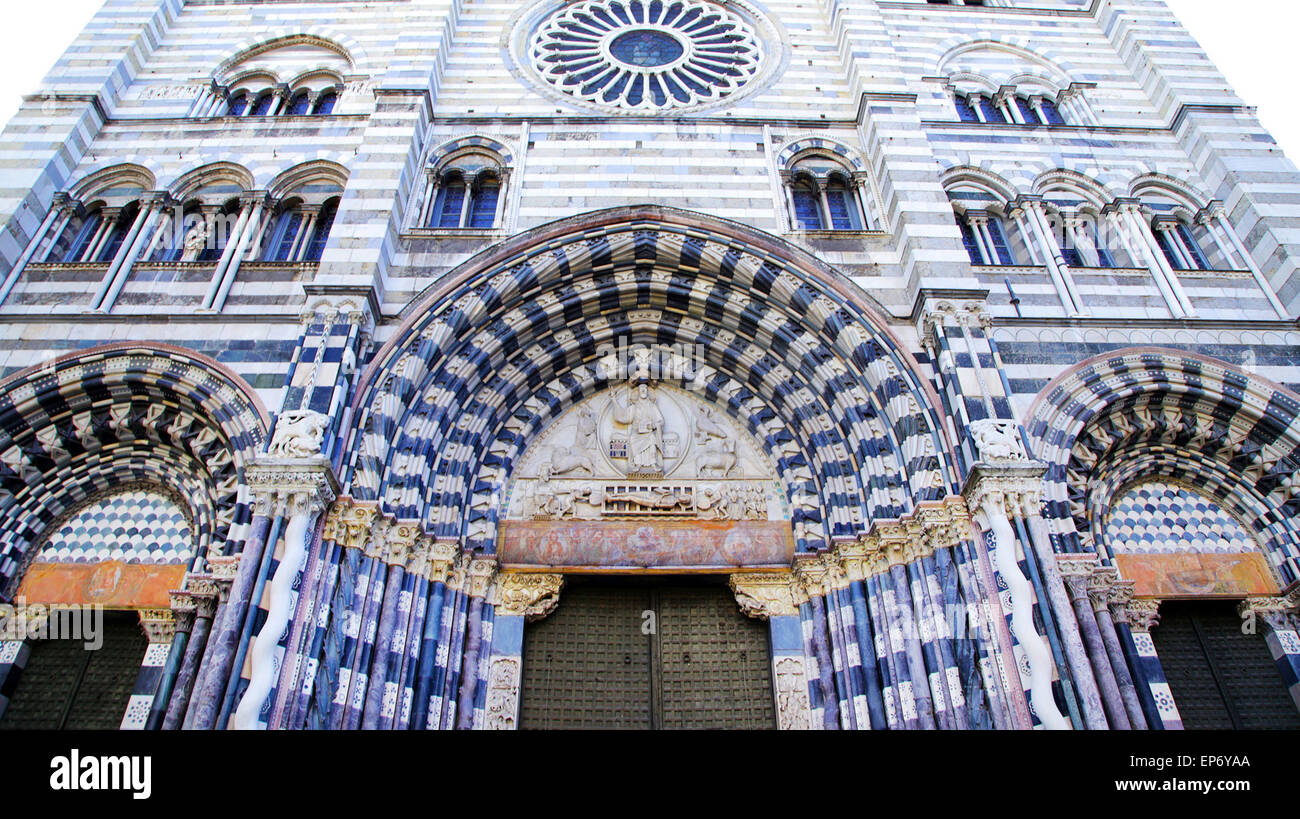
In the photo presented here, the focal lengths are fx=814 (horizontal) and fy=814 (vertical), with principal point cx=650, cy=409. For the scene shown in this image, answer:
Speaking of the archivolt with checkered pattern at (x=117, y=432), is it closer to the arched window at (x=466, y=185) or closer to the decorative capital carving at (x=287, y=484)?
the decorative capital carving at (x=287, y=484)

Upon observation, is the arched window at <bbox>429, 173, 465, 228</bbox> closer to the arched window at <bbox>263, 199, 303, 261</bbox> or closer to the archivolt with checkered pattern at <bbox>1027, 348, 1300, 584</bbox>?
the arched window at <bbox>263, 199, 303, 261</bbox>

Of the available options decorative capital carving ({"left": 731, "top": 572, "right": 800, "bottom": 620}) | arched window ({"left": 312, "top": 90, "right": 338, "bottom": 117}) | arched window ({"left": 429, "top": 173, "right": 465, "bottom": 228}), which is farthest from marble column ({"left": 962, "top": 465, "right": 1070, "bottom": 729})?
arched window ({"left": 312, "top": 90, "right": 338, "bottom": 117})

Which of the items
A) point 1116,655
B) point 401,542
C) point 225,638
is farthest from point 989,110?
point 225,638

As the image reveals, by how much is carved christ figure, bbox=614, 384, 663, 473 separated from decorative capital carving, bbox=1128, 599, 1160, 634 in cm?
568

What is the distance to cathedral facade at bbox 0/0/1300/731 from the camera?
852 cm

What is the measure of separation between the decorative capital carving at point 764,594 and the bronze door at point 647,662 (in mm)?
292

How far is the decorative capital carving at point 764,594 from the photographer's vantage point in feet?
32.2

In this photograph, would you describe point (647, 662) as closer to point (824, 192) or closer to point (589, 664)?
point (589, 664)

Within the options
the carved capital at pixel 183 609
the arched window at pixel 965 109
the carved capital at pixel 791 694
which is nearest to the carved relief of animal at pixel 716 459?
the carved capital at pixel 791 694

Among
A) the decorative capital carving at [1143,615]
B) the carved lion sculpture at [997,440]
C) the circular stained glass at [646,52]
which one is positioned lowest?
the decorative capital carving at [1143,615]

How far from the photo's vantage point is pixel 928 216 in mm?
11117

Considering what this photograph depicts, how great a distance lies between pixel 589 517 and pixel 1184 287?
348 inches

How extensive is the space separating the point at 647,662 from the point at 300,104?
1131 centimetres
